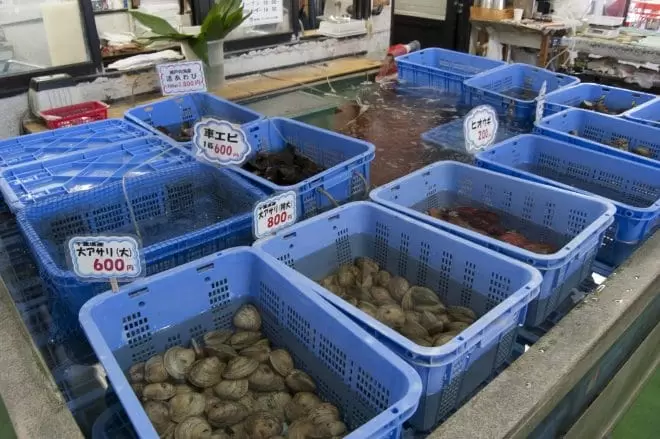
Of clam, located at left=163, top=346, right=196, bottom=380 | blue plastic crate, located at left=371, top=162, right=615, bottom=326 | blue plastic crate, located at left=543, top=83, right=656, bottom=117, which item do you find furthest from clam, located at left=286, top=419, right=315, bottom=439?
blue plastic crate, located at left=543, top=83, right=656, bottom=117

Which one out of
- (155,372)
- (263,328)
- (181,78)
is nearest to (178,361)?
(155,372)

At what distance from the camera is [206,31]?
3588 mm

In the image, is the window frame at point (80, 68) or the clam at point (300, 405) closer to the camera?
the clam at point (300, 405)

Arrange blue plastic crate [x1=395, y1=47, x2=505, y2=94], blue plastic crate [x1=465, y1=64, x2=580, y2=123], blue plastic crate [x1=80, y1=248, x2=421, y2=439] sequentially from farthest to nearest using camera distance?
blue plastic crate [x1=395, y1=47, x2=505, y2=94]
blue plastic crate [x1=465, y1=64, x2=580, y2=123]
blue plastic crate [x1=80, y1=248, x2=421, y2=439]

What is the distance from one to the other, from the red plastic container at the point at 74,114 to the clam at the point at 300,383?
223 centimetres

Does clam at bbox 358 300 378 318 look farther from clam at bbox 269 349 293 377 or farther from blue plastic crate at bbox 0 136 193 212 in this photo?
blue plastic crate at bbox 0 136 193 212

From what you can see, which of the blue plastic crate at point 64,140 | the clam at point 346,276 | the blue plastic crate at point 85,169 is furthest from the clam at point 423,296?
the blue plastic crate at point 64,140

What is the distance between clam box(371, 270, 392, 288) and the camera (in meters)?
1.94

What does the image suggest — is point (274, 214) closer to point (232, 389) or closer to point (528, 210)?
point (232, 389)

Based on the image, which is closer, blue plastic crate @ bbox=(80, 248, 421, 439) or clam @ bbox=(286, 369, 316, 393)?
blue plastic crate @ bbox=(80, 248, 421, 439)

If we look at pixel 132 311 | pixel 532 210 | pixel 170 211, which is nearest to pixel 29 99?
pixel 170 211

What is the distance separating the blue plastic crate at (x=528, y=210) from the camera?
174 centimetres

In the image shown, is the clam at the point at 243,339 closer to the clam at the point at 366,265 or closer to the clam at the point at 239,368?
the clam at the point at 239,368

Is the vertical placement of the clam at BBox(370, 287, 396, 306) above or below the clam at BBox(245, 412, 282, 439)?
above
